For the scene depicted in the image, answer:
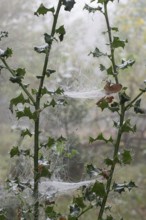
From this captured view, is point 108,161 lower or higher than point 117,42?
lower

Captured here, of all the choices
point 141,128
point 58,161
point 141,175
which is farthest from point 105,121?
point 58,161

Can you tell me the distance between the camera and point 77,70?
5.81 feet

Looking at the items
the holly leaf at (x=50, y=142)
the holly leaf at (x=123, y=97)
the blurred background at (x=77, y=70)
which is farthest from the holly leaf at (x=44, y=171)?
the blurred background at (x=77, y=70)

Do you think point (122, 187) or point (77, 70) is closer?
point (122, 187)

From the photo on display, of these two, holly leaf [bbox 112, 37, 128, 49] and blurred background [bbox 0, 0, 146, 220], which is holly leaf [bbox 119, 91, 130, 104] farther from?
blurred background [bbox 0, 0, 146, 220]

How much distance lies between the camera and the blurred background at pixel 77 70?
212 cm

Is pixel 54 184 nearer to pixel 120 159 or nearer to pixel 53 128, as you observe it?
pixel 120 159

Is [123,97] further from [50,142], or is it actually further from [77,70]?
[77,70]

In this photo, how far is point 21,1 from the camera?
2281mm

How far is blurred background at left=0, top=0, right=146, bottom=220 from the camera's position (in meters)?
2.12

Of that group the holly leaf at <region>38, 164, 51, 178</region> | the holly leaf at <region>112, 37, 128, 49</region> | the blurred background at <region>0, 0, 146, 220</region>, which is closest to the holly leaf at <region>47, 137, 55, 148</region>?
the holly leaf at <region>38, 164, 51, 178</region>

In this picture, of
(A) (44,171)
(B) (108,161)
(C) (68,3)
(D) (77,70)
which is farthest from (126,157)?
(D) (77,70)

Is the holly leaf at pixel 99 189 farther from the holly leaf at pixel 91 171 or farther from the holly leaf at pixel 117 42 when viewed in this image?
the holly leaf at pixel 117 42

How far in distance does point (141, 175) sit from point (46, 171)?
2906 millimetres
